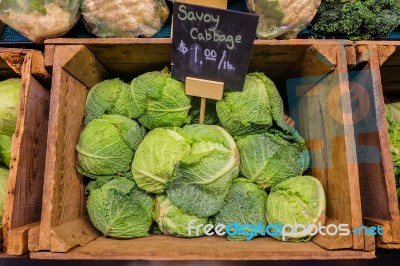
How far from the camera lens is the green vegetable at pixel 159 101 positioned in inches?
67.9

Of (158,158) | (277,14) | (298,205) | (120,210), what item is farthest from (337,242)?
(277,14)

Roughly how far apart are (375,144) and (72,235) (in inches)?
55.3

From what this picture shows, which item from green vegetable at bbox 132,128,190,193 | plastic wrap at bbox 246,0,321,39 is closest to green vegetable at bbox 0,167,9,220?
green vegetable at bbox 132,128,190,193

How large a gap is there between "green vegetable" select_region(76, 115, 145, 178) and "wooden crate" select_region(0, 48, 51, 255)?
0.68 feet

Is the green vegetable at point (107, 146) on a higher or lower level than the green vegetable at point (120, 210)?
higher

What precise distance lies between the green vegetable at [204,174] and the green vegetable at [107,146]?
0.85 ft

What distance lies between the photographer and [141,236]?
1.71 metres

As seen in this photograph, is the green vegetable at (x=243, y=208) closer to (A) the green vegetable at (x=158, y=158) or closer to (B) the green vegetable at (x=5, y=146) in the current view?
(A) the green vegetable at (x=158, y=158)

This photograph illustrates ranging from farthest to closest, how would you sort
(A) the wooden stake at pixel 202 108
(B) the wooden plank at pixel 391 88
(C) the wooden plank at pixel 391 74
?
(B) the wooden plank at pixel 391 88 → (C) the wooden plank at pixel 391 74 → (A) the wooden stake at pixel 202 108

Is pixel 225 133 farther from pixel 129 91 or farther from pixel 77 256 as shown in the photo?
pixel 77 256

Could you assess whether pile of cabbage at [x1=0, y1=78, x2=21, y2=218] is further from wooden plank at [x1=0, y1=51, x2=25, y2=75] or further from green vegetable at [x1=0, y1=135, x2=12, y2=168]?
wooden plank at [x1=0, y1=51, x2=25, y2=75]
